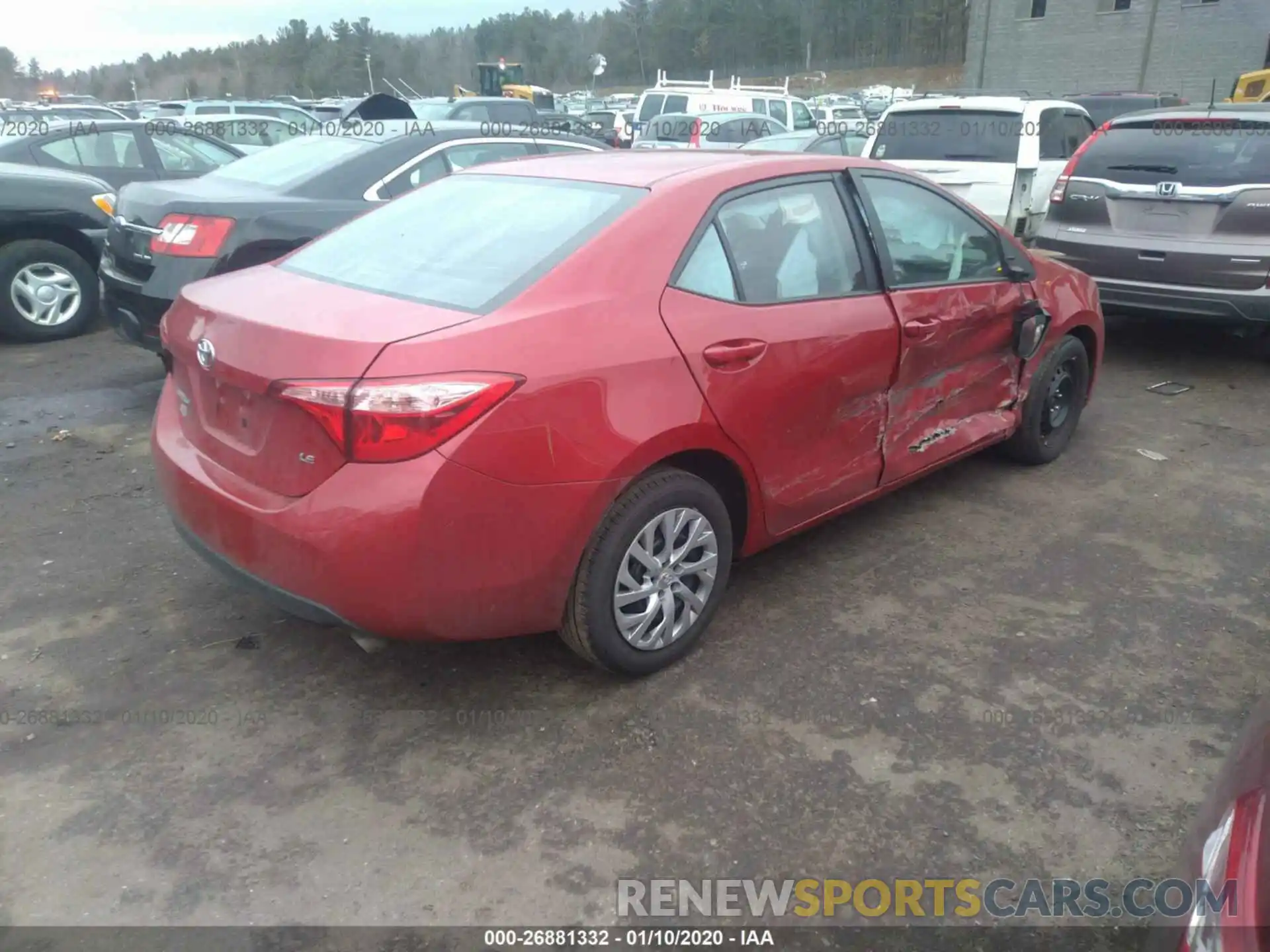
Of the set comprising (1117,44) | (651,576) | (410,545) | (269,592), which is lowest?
(651,576)

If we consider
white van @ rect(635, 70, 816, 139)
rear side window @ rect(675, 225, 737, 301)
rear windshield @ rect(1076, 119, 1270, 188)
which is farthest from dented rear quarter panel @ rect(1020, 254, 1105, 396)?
white van @ rect(635, 70, 816, 139)

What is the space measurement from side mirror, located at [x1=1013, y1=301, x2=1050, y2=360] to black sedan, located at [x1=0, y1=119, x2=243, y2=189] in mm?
7232

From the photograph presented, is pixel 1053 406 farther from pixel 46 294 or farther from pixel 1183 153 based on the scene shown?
pixel 46 294

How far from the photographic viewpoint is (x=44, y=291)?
7082mm

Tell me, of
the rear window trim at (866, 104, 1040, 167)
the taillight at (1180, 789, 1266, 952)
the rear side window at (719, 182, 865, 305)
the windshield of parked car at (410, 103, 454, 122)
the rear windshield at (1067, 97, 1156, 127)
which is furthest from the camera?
the rear windshield at (1067, 97, 1156, 127)

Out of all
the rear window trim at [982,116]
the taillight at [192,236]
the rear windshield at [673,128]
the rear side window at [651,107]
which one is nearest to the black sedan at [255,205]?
the taillight at [192,236]

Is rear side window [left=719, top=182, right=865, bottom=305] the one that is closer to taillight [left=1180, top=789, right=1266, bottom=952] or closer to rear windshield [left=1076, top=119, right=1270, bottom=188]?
taillight [left=1180, top=789, right=1266, bottom=952]

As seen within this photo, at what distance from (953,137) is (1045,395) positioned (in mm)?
4663

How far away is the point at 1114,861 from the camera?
8.13ft

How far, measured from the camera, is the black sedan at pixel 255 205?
5.18m

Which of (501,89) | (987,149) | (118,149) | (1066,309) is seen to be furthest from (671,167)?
(501,89)

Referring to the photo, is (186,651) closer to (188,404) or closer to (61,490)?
(188,404)

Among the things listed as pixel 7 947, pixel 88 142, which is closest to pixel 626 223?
pixel 7 947

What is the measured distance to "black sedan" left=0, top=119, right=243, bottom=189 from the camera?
834 cm
